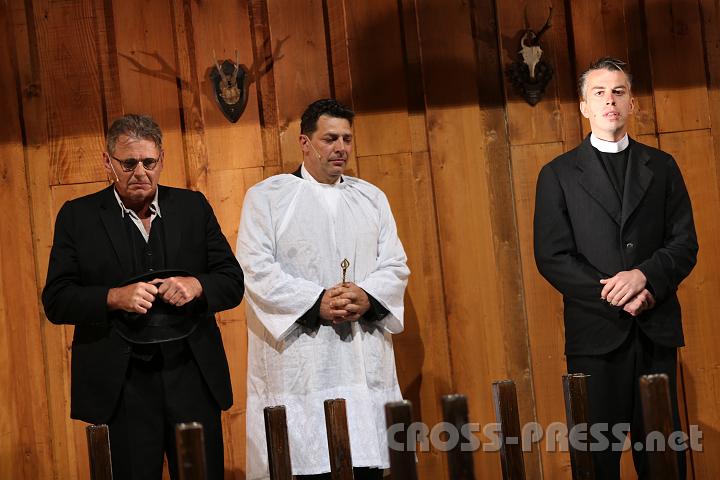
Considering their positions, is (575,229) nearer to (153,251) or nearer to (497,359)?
(497,359)

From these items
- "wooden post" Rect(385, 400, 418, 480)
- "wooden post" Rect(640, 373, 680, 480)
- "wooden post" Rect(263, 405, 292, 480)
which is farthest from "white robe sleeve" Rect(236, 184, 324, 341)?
"wooden post" Rect(640, 373, 680, 480)

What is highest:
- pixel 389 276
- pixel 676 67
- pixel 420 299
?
pixel 676 67

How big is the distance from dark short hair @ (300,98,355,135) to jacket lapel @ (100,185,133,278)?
3.53ft

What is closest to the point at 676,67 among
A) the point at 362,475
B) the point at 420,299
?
the point at 420,299

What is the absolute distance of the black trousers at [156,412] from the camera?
3.53 meters

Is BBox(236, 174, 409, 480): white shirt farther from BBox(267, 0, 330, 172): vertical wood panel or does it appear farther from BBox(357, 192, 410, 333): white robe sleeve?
BBox(267, 0, 330, 172): vertical wood panel

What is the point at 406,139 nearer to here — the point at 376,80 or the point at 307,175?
the point at 376,80

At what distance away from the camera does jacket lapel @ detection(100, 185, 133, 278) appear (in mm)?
3670

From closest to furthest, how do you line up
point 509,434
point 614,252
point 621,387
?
point 509,434, point 621,387, point 614,252

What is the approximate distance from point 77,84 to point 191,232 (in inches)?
57.9

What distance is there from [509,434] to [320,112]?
6.94 ft

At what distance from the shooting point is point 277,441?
284cm

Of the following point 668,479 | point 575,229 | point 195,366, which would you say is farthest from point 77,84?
point 668,479

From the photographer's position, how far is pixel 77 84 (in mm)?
4840
